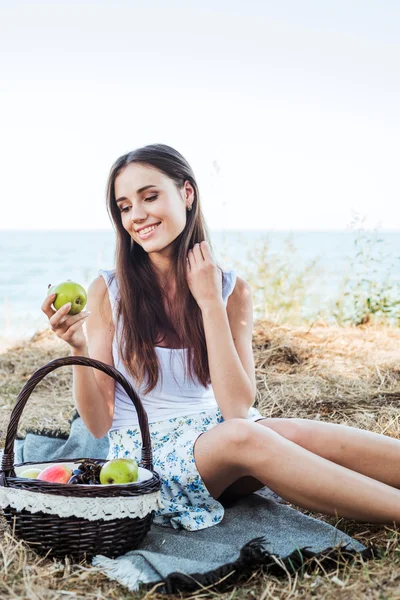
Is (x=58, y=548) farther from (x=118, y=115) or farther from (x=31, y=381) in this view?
(x=118, y=115)

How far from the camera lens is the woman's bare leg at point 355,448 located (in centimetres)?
260

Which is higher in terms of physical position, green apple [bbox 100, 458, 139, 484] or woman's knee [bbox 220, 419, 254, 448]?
woman's knee [bbox 220, 419, 254, 448]

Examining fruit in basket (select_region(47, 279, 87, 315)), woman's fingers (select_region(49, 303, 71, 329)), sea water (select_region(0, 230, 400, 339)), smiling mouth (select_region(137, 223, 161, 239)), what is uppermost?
smiling mouth (select_region(137, 223, 161, 239))

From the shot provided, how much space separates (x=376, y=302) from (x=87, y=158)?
1598 inches

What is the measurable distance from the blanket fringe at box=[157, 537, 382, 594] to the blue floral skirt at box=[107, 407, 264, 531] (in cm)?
34

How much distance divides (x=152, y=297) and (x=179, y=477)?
945 millimetres

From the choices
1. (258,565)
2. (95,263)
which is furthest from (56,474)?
(95,263)

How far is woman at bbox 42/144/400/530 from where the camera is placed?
2.41m

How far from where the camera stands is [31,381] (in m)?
2.31

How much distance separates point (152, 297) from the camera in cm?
318

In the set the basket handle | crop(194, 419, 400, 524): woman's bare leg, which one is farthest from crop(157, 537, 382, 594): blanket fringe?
the basket handle

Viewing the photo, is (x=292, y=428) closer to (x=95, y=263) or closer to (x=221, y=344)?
(x=221, y=344)

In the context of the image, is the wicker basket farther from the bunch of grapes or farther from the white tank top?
the white tank top

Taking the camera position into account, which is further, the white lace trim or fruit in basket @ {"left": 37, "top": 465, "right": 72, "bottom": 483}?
fruit in basket @ {"left": 37, "top": 465, "right": 72, "bottom": 483}
